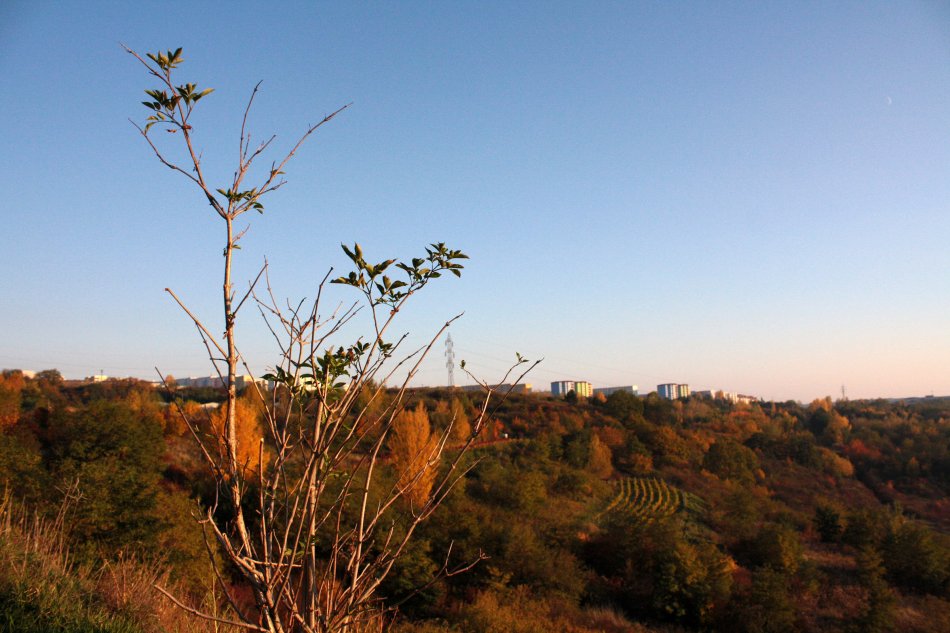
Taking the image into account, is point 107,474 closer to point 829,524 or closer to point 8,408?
point 8,408

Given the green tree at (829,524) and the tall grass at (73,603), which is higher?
the tall grass at (73,603)

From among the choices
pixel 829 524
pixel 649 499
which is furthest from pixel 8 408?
pixel 829 524

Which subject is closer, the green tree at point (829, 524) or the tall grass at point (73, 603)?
the tall grass at point (73, 603)

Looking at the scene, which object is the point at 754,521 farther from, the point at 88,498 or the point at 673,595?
the point at 88,498

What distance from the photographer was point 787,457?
4981 centimetres

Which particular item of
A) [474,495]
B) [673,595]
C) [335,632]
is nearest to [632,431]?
[474,495]

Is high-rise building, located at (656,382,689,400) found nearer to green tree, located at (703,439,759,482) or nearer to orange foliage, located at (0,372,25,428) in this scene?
green tree, located at (703,439,759,482)

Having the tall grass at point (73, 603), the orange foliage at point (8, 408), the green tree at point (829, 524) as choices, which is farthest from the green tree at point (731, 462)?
the tall grass at point (73, 603)

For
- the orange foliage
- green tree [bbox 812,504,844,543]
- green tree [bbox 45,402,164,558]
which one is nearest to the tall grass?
green tree [bbox 45,402,164,558]

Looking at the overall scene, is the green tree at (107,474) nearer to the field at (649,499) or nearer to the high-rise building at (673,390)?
the field at (649,499)

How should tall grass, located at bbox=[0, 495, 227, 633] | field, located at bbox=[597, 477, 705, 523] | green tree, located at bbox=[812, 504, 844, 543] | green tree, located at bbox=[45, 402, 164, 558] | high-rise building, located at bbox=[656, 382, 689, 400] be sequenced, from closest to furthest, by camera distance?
1. tall grass, located at bbox=[0, 495, 227, 633]
2. green tree, located at bbox=[45, 402, 164, 558]
3. green tree, located at bbox=[812, 504, 844, 543]
4. field, located at bbox=[597, 477, 705, 523]
5. high-rise building, located at bbox=[656, 382, 689, 400]

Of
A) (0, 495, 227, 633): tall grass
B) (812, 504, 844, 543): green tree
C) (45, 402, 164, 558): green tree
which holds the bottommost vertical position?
(812, 504, 844, 543): green tree

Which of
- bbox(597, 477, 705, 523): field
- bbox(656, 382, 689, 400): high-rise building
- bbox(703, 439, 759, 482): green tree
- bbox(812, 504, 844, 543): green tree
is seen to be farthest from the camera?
bbox(656, 382, 689, 400): high-rise building

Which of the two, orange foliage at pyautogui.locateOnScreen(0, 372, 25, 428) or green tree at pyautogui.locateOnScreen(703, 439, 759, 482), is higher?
orange foliage at pyautogui.locateOnScreen(0, 372, 25, 428)
